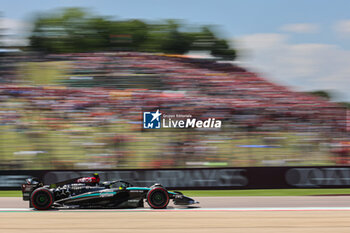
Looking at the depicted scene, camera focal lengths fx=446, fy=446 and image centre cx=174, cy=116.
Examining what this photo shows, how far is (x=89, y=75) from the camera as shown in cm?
2538

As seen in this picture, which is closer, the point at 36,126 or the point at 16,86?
the point at 36,126

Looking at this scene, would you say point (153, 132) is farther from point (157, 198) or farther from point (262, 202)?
point (157, 198)

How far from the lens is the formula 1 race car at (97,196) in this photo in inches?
372

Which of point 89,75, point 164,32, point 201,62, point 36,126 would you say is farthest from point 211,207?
point 164,32

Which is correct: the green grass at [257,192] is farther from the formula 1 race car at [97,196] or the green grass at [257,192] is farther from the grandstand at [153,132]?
the formula 1 race car at [97,196]

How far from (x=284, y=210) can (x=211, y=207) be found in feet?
5.28

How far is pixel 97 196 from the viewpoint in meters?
9.45

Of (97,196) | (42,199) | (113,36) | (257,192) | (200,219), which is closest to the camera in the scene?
(200,219)

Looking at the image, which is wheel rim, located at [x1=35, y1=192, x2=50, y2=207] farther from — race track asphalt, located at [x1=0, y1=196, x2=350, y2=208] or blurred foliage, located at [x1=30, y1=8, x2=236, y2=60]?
blurred foliage, located at [x1=30, y1=8, x2=236, y2=60]

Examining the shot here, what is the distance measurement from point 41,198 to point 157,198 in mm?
2488

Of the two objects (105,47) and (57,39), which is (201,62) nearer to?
(105,47)

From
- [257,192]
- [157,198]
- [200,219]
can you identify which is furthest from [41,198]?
[257,192]

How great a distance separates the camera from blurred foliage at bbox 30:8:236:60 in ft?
104

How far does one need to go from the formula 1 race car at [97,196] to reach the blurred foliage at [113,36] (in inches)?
861
